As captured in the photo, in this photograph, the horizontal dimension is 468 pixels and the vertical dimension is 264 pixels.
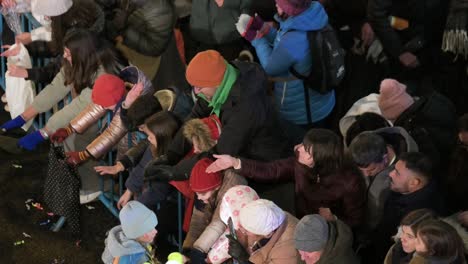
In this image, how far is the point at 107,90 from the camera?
6.47 metres

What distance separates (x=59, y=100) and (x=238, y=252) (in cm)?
288

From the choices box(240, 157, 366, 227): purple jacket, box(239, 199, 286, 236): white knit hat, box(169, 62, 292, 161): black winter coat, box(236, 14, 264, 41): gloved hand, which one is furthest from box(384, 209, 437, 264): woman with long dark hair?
box(236, 14, 264, 41): gloved hand

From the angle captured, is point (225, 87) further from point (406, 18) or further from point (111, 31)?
point (406, 18)

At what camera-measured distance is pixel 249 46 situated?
7699mm

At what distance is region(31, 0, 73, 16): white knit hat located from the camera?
7.22m

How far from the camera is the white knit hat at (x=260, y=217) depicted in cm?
497

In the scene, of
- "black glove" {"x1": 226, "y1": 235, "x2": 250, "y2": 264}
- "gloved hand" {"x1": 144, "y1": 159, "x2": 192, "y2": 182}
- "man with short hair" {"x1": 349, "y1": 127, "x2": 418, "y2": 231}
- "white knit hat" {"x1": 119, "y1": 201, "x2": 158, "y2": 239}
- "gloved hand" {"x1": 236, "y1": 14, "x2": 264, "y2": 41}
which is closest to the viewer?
"black glove" {"x1": 226, "y1": 235, "x2": 250, "y2": 264}

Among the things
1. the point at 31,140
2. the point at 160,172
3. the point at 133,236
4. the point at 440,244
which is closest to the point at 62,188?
the point at 31,140

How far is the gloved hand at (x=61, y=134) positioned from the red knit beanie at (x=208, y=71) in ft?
4.84

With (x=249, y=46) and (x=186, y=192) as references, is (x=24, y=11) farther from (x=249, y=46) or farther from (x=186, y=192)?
(x=186, y=192)

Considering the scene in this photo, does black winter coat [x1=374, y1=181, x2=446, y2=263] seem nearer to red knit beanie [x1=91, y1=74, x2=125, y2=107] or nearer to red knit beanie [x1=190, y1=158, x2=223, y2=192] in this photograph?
red knit beanie [x1=190, y1=158, x2=223, y2=192]

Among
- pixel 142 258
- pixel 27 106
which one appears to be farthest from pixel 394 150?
pixel 27 106

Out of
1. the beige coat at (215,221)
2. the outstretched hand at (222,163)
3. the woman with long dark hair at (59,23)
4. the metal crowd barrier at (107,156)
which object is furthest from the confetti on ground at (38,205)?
the outstretched hand at (222,163)

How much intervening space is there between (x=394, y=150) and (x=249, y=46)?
2280 mm
